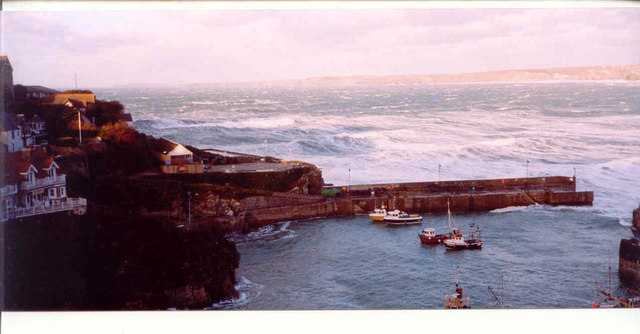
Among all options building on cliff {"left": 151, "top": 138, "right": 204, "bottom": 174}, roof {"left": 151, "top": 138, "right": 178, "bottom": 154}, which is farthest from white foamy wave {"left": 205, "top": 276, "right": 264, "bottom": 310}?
roof {"left": 151, "top": 138, "right": 178, "bottom": 154}

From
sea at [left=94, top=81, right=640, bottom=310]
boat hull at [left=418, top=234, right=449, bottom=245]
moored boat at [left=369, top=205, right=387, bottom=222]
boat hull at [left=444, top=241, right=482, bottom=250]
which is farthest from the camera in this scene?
moored boat at [left=369, top=205, right=387, bottom=222]

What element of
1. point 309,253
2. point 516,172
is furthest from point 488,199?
point 309,253

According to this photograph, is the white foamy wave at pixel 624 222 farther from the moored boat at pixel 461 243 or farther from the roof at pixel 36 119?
Result: the roof at pixel 36 119

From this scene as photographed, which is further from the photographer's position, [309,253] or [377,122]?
[377,122]

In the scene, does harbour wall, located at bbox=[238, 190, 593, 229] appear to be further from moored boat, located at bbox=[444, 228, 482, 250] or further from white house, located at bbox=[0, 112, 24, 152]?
white house, located at bbox=[0, 112, 24, 152]

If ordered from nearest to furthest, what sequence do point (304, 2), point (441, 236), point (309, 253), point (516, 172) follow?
point (304, 2) → point (309, 253) → point (441, 236) → point (516, 172)

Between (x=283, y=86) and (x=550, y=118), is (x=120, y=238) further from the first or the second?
(x=550, y=118)

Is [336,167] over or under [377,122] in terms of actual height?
under

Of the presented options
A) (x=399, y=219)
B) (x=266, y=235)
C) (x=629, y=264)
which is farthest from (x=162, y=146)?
(x=629, y=264)
